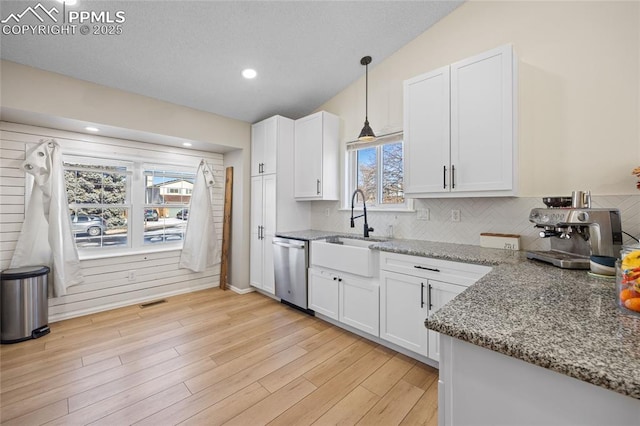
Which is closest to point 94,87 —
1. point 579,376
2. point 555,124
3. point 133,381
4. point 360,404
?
point 133,381

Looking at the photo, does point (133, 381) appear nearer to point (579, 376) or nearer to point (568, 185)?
point (579, 376)

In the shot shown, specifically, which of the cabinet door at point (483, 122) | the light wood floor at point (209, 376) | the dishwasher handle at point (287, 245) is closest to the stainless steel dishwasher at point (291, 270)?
the dishwasher handle at point (287, 245)

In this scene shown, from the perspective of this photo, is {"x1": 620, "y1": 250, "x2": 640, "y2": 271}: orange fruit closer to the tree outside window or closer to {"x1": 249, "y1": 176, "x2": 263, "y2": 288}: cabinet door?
the tree outside window

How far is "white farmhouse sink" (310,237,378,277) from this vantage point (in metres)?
2.51

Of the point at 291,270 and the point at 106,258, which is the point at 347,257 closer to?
the point at 291,270

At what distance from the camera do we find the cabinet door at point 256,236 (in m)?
3.88

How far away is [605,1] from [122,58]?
400 cm

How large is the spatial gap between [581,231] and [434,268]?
2.91ft

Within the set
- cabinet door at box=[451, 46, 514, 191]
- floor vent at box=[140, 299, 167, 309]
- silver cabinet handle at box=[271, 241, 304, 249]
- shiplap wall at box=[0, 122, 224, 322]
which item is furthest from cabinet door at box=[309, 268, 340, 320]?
floor vent at box=[140, 299, 167, 309]

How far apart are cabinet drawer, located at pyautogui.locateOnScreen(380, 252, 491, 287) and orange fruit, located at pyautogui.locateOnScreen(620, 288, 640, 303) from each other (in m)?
0.90

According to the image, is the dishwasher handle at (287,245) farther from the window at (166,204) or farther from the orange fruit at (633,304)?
the orange fruit at (633,304)

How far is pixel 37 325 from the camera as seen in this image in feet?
8.64

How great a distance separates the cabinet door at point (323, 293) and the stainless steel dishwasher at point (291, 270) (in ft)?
0.36

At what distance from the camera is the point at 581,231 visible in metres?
1.60
